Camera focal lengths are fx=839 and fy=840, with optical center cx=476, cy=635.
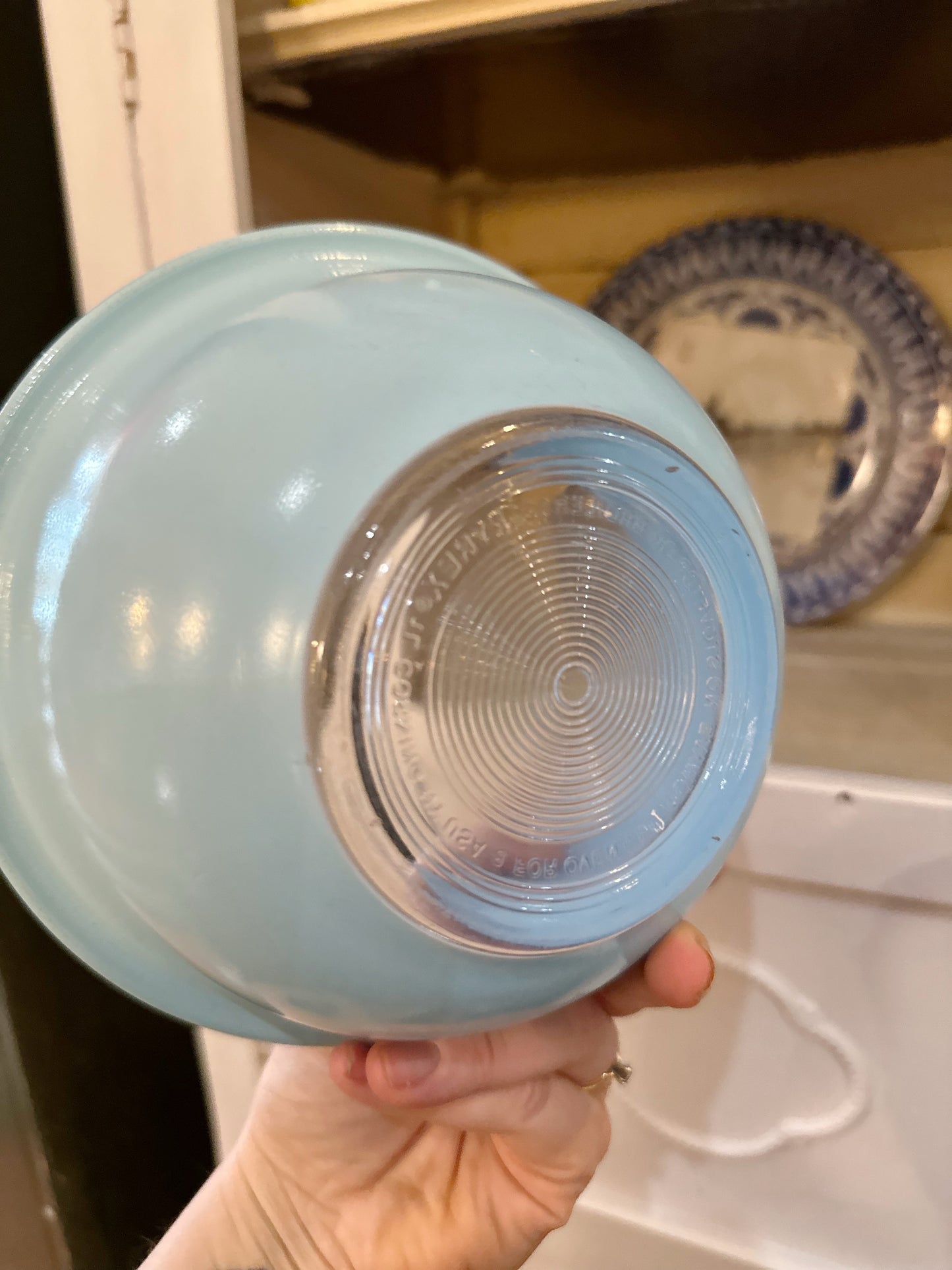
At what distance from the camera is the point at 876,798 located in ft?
1.67

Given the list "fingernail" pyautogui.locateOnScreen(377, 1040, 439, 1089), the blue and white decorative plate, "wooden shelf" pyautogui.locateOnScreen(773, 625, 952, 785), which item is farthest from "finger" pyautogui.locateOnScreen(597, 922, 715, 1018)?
the blue and white decorative plate

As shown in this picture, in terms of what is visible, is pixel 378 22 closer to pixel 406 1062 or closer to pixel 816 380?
pixel 816 380

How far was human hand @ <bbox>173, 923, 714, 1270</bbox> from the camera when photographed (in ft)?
1.22

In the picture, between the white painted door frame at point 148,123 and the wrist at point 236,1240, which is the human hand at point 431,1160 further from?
the white painted door frame at point 148,123

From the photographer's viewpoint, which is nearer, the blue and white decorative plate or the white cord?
the white cord

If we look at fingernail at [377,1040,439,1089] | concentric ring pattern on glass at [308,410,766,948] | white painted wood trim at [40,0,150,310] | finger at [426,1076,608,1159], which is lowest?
finger at [426,1076,608,1159]

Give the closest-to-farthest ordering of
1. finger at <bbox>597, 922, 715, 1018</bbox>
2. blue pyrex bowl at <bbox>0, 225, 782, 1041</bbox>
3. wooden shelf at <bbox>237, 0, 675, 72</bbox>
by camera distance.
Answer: blue pyrex bowl at <bbox>0, 225, 782, 1041</bbox> → finger at <bbox>597, 922, 715, 1018</bbox> → wooden shelf at <bbox>237, 0, 675, 72</bbox>

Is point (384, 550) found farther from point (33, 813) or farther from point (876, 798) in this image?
point (876, 798)

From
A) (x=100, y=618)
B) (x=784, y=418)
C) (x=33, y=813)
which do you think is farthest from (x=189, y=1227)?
(x=784, y=418)

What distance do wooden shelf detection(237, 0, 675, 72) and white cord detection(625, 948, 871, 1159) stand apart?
0.60 metres

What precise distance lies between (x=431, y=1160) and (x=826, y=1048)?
11.1 inches

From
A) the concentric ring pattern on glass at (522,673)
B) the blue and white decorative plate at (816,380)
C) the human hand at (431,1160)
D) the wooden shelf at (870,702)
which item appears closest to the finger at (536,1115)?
the human hand at (431,1160)

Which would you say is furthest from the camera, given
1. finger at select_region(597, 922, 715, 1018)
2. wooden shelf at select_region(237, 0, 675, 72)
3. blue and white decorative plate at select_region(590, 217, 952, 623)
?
blue and white decorative plate at select_region(590, 217, 952, 623)

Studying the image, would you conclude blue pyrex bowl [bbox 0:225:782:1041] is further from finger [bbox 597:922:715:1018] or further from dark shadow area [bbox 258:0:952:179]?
dark shadow area [bbox 258:0:952:179]
